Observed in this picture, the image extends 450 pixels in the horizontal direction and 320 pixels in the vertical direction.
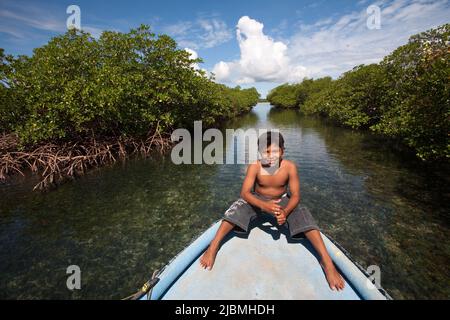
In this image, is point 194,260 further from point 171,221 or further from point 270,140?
point 171,221

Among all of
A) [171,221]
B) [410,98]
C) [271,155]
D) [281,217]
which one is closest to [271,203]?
[281,217]

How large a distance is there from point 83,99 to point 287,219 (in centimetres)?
1282

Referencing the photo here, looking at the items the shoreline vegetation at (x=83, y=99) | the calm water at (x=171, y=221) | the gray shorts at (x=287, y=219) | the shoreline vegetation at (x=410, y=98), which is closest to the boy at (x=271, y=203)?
the gray shorts at (x=287, y=219)

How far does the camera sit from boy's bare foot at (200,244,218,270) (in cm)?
409

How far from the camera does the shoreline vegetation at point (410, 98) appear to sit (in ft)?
32.8

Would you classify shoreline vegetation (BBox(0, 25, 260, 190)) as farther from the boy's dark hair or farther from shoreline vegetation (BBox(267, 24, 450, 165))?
shoreline vegetation (BBox(267, 24, 450, 165))

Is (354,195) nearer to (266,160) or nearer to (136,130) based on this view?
(266,160)

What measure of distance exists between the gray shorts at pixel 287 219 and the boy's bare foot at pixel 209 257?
2.03 feet

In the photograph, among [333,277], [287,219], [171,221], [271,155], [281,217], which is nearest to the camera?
[333,277]

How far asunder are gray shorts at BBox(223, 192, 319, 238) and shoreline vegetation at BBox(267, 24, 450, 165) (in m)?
6.47

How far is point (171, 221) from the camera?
26.9ft

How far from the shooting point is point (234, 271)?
3.96 m

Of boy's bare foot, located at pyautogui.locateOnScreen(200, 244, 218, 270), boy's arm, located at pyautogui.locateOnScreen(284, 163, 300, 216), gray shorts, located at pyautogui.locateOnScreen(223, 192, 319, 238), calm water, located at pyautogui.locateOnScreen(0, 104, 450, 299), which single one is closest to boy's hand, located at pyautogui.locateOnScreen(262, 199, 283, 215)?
boy's arm, located at pyautogui.locateOnScreen(284, 163, 300, 216)
